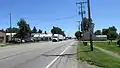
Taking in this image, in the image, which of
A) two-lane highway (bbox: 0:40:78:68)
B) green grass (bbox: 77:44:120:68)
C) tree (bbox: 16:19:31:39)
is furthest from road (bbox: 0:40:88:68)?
tree (bbox: 16:19:31:39)

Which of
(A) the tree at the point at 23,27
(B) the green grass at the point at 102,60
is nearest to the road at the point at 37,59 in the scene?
(B) the green grass at the point at 102,60

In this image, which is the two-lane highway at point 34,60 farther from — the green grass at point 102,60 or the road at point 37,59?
the green grass at point 102,60

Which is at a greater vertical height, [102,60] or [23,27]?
[23,27]

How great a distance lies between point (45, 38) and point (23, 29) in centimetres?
6561

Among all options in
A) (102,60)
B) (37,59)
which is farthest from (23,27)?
(102,60)

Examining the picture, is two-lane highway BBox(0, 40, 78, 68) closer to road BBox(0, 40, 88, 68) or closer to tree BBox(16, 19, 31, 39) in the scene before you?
road BBox(0, 40, 88, 68)

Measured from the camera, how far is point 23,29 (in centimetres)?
10506

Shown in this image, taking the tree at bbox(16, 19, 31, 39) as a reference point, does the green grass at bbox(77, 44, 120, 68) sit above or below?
below

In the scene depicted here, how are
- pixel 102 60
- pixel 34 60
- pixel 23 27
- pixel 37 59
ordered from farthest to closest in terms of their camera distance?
1. pixel 23 27
2. pixel 37 59
3. pixel 34 60
4. pixel 102 60

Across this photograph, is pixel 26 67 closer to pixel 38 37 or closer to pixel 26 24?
pixel 26 24

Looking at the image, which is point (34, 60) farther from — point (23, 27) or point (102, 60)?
point (23, 27)

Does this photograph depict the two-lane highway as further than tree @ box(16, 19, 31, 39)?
No

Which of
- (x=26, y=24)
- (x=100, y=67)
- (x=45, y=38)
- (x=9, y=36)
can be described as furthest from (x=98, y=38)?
(x=100, y=67)

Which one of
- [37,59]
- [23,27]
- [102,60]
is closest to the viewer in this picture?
[102,60]
